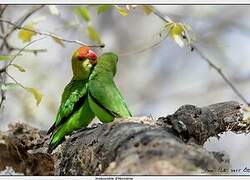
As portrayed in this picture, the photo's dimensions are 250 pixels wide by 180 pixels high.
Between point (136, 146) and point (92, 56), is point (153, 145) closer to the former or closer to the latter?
point (136, 146)

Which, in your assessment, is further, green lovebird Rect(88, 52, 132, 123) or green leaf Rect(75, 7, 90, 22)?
green leaf Rect(75, 7, 90, 22)

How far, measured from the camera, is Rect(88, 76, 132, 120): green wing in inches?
82.5

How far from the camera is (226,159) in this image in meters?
1.68

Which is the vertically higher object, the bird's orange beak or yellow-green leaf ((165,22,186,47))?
yellow-green leaf ((165,22,186,47))

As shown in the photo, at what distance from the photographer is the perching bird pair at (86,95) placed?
2125mm

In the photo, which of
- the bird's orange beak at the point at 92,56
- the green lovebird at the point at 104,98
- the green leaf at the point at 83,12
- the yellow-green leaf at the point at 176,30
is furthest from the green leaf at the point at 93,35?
the yellow-green leaf at the point at 176,30

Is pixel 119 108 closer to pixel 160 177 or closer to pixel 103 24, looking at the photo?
pixel 160 177

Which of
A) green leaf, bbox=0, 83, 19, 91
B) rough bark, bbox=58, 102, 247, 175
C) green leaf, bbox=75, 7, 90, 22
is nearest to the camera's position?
rough bark, bbox=58, 102, 247, 175

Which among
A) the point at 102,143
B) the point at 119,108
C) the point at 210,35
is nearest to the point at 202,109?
the point at 119,108

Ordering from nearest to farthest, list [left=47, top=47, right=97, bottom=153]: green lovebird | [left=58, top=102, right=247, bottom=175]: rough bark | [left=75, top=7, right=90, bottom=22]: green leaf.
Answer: [left=58, top=102, right=247, bottom=175]: rough bark, [left=47, top=47, right=97, bottom=153]: green lovebird, [left=75, top=7, right=90, bottom=22]: green leaf

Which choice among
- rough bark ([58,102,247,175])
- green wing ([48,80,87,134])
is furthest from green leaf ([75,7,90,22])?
rough bark ([58,102,247,175])

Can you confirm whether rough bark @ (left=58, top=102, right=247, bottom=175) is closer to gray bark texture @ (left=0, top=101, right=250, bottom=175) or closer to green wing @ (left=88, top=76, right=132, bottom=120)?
gray bark texture @ (left=0, top=101, right=250, bottom=175)

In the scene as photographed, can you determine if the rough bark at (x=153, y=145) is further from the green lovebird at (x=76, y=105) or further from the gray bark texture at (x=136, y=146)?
the green lovebird at (x=76, y=105)

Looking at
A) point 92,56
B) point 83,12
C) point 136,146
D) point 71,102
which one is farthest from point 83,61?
point 136,146
